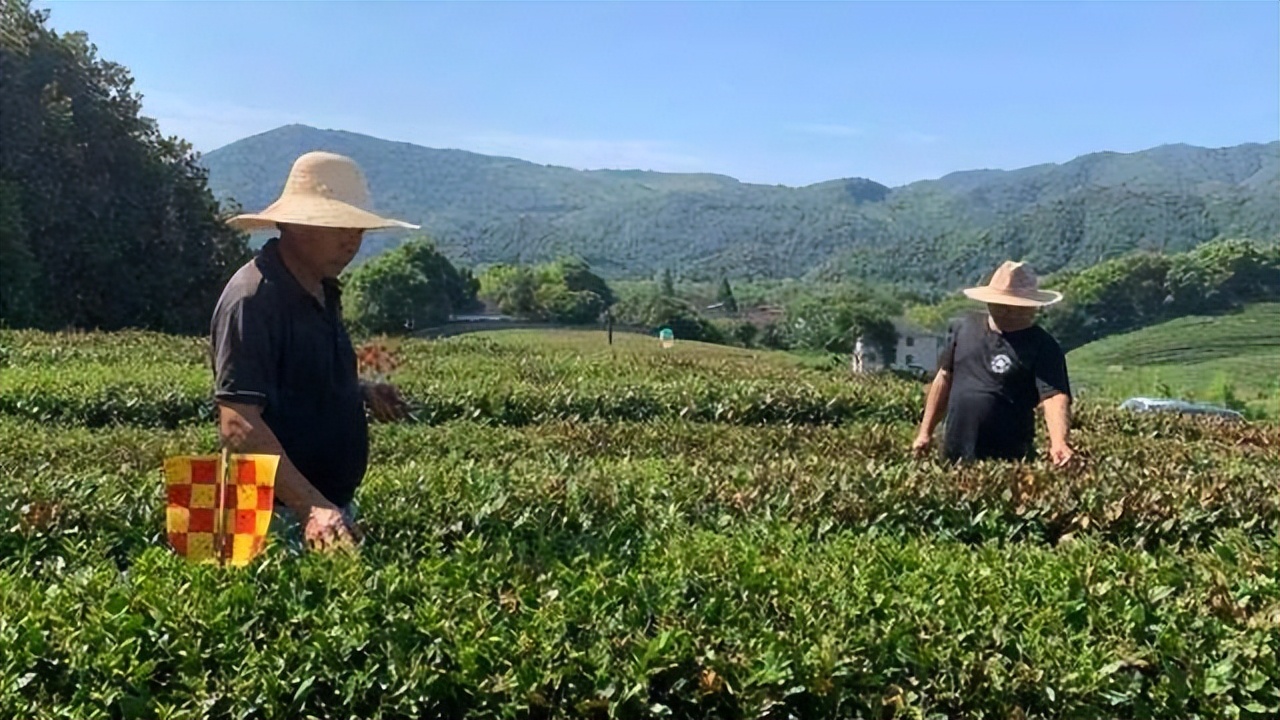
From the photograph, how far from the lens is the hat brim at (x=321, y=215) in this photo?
3182 mm

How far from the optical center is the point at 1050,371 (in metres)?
5.40

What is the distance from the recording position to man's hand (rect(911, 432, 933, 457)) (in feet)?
18.6

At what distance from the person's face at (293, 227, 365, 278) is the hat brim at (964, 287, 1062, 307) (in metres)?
3.14

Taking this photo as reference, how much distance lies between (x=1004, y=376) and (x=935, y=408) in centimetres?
48

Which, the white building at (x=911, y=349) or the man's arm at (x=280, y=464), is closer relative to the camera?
the man's arm at (x=280, y=464)

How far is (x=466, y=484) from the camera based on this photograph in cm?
418

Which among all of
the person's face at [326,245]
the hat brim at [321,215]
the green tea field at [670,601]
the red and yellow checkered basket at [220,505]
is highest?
the hat brim at [321,215]

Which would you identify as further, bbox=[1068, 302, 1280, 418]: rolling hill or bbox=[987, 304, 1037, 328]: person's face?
bbox=[1068, 302, 1280, 418]: rolling hill

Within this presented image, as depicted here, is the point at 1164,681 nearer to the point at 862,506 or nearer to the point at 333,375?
the point at 862,506

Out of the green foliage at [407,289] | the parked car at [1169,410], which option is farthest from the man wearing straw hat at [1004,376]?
the green foliage at [407,289]

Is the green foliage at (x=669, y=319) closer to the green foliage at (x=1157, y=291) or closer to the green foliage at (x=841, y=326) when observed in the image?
the green foliage at (x=841, y=326)

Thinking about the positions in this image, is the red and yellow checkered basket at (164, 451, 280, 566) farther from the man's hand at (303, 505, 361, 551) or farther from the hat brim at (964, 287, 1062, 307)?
the hat brim at (964, 287, 1062, 307)

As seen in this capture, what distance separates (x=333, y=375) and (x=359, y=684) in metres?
1.08

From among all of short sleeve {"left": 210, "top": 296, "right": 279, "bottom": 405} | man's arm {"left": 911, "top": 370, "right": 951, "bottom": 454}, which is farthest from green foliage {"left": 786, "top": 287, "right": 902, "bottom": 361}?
short sleeve {"left": 210, "top": 296, "right": 279, "bottom": 405}
